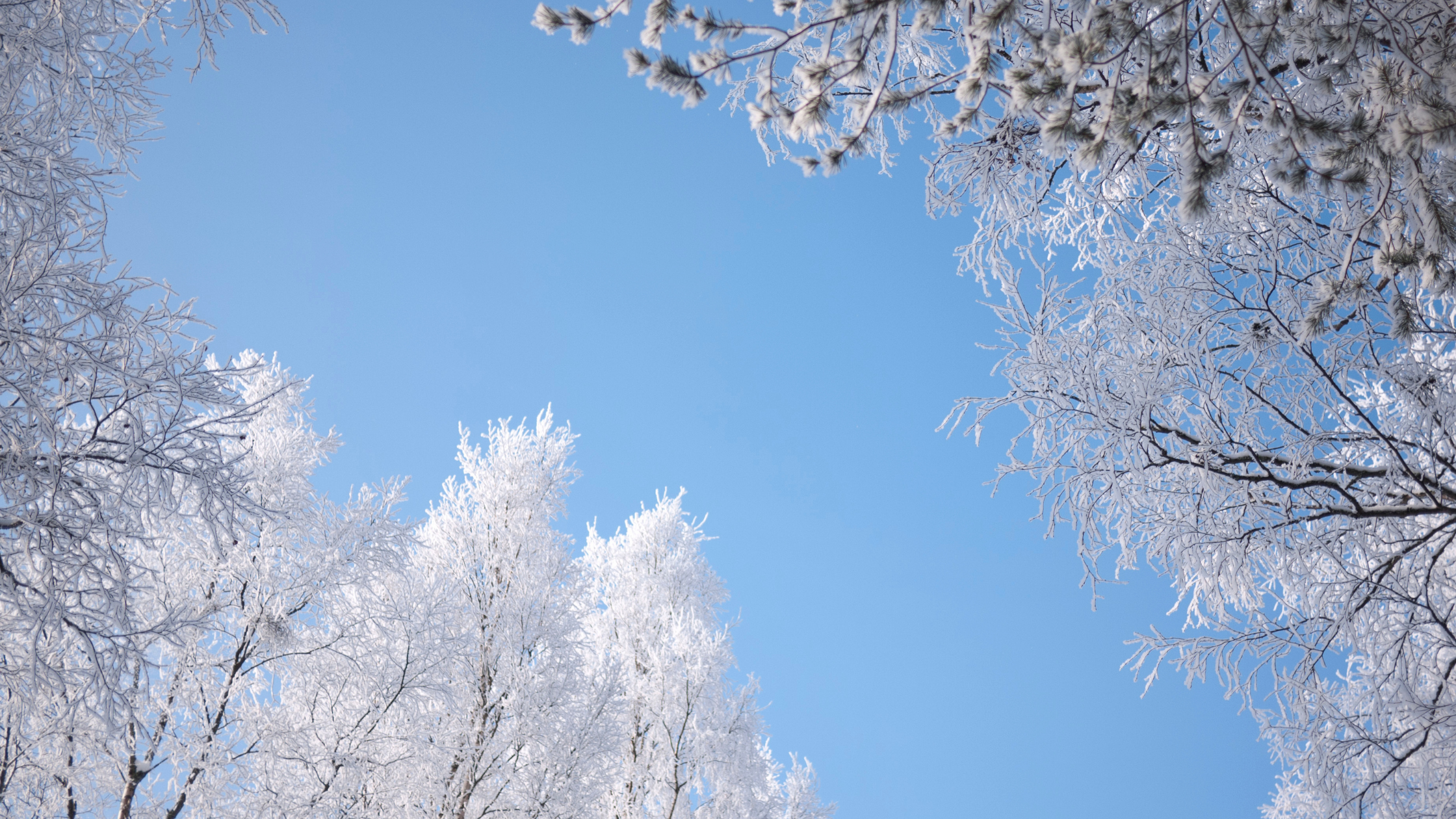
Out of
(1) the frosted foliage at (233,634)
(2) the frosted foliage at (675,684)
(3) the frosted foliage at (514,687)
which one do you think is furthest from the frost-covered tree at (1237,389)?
(2) the frosted foliage at (675,684)

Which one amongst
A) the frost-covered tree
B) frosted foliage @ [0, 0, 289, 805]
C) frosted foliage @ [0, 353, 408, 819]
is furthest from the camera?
frosted foliage @ [0, 353, 408, 819]

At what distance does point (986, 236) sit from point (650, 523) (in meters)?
7.85

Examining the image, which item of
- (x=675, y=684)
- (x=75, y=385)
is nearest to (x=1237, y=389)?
(x=75, y=385)

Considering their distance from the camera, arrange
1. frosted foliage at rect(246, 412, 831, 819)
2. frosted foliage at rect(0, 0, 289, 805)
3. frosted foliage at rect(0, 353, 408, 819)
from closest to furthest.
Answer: frosted foliage at rect(0, 0, 289, 805) < frosted foliage at rect(0, 353, 408, 819) < frosted foliage at rect(246, 412, 831, 819)

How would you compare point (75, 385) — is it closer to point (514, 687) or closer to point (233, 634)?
point (233, 634)

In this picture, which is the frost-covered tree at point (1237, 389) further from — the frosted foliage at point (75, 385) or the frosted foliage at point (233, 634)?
the frosted foliage at point (233, 634)

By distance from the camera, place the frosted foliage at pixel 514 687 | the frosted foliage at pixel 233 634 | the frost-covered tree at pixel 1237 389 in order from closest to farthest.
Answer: the frost-covered tree at pixel 1237 389
the frosted foliage at pixel 233 634
the frosted foliage at pixel 514 687

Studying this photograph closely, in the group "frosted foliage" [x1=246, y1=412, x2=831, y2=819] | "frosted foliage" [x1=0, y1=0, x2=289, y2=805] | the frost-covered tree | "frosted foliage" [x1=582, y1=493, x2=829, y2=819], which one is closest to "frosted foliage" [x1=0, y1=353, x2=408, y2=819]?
"frosted foliage" [x1=246, y1=412, x2=831, y2=819]

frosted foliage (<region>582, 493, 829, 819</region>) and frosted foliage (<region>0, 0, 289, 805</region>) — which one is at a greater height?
frosted foliage (<region>582, 493, 829, 819</region>)

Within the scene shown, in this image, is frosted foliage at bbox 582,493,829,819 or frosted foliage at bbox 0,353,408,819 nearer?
frosted foliage at bbox 0,353,408,819

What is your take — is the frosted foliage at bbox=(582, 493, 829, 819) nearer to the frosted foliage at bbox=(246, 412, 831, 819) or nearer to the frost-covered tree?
the frosted foliage at bbox=(246, 412, 831, 819)

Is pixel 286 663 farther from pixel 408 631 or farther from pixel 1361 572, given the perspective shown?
pixel 1361 572

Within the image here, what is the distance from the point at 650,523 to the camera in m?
11.3

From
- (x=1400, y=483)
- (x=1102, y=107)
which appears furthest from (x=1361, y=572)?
(x=1102, y=107)
